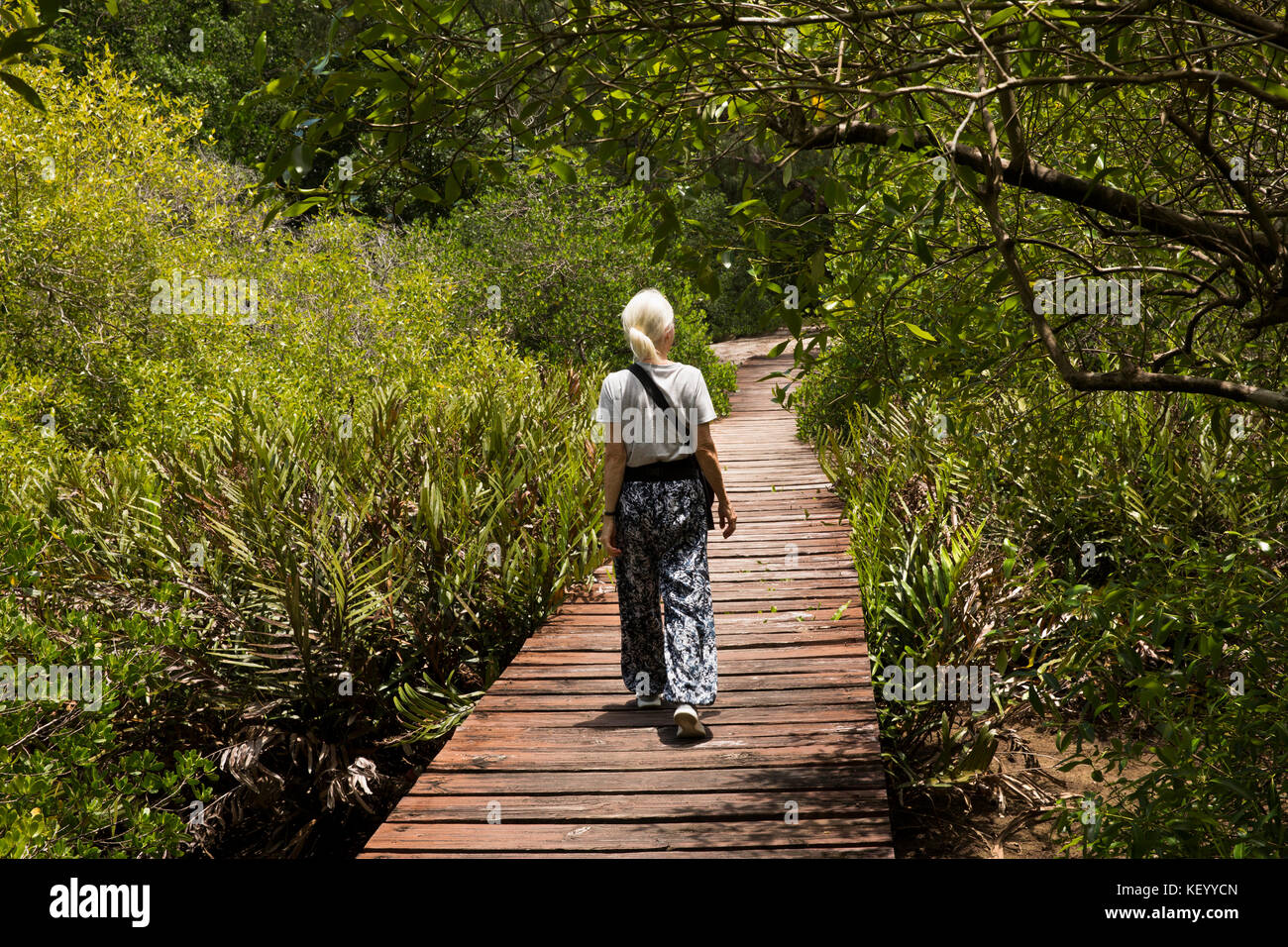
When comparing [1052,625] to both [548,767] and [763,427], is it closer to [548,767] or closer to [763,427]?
[548,767]

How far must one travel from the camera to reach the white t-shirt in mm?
4520

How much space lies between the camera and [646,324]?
4617mm

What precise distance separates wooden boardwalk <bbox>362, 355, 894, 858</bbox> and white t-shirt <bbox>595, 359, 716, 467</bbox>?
4.13ft

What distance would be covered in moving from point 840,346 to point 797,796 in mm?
8635

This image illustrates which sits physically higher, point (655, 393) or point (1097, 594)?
point (655, 393)

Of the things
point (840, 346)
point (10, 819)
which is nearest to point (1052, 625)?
point (10, 819)

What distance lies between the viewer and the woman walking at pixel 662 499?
14.8 ft

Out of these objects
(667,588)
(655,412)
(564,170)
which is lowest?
(667,588)

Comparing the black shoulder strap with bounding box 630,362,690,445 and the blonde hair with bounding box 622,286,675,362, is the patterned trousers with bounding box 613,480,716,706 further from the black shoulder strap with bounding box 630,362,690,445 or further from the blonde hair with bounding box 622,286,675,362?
the blonde hair with bounding box 622,286,675,362

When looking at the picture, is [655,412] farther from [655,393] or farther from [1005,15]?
[1005,15]

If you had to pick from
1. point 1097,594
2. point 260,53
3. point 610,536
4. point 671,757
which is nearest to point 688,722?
point 671,757

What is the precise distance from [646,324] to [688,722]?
1.82 meters

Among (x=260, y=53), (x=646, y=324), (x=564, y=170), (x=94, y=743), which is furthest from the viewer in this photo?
(x=646, y=324)

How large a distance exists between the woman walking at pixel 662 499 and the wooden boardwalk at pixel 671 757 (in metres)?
0.33
